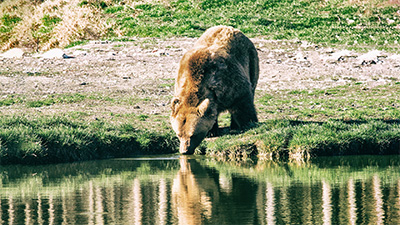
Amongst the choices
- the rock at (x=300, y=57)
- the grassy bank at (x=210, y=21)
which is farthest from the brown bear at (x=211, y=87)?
the grassy bank at (x=210, y=21)

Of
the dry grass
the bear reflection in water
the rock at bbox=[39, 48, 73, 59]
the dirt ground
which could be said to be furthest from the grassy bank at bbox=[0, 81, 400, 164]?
the dry grass

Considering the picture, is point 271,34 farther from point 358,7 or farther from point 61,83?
point 61,83

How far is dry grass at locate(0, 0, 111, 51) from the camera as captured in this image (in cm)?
2770

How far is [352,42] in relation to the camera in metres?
24.1

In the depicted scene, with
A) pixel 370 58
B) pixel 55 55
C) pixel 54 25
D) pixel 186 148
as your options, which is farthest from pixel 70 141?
pixel 54 25

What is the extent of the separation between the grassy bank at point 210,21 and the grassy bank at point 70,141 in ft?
46.2

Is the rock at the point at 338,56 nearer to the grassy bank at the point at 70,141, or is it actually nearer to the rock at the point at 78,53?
the rock at the point at 78,53

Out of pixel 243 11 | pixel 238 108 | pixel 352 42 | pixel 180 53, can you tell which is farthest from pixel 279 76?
pixel 243 11

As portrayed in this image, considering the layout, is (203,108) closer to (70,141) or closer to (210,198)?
(70,141)

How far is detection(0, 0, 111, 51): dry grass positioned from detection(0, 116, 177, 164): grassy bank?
1559 cm

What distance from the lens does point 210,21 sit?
1104 inches

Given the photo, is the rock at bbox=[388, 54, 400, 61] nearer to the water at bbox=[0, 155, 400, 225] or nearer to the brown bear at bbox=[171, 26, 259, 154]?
the brown bear at bbox=[171, 26, 259, 154]

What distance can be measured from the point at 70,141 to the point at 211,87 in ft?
8.27

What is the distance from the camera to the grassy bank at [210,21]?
2555 cm
